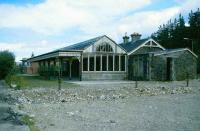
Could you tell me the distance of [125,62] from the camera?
3712cm

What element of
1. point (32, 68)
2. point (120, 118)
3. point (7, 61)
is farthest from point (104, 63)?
point (32, 68)

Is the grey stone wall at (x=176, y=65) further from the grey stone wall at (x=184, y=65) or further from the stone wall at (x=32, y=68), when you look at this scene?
the stone wall at (x=32, y=68)

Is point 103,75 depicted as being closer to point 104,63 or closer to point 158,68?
point 104,63

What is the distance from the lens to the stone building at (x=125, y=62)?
34.6 m

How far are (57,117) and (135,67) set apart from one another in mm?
25148

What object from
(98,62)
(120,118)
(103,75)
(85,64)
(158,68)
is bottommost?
(120,118)

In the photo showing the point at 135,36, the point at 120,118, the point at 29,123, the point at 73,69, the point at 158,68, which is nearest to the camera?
the point at 29,123

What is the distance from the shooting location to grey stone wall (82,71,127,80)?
34.8m

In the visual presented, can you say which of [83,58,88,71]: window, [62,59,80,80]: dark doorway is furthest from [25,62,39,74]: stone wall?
[83,58,88,71]: window

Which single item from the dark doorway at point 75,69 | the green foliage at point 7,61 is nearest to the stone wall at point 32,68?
the dark doorway at point 75,69

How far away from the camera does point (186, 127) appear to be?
9734mm

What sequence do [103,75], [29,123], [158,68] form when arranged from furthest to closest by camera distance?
[103,75] < [158,68] < [29,123]

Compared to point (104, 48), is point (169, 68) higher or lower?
lower

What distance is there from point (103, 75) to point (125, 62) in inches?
118
